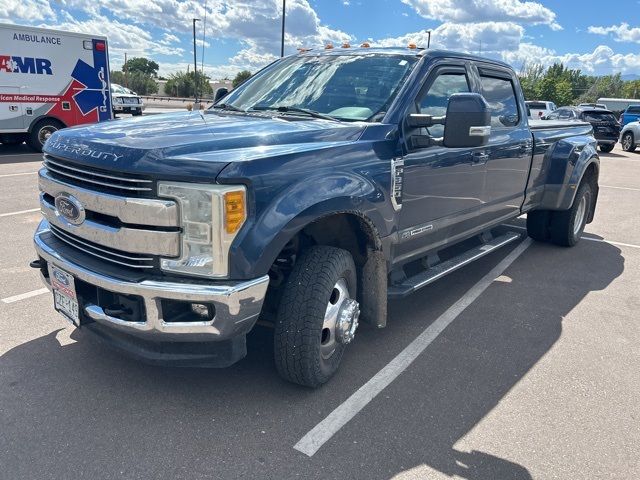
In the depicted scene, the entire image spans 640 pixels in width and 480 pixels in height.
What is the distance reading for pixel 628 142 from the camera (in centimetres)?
2309

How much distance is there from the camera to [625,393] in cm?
336

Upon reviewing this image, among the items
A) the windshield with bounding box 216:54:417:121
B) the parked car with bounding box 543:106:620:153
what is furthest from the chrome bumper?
the parked car with bounding box 543:106:620:153

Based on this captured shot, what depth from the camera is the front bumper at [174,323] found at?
2514 mm

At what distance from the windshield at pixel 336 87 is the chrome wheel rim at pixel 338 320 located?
3.81 ft

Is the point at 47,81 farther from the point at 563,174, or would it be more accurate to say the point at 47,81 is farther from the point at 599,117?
the point at 599,117

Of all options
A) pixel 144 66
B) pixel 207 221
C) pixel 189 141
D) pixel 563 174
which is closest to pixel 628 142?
pixel 563 174

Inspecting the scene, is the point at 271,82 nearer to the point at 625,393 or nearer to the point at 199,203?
the point at 199,203

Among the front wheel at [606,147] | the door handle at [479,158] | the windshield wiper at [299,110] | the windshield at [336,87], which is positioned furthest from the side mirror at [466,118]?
the front wheel at [606,147]

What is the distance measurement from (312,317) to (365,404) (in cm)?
62

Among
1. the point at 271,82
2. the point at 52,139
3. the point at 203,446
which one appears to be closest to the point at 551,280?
the point at 271,82

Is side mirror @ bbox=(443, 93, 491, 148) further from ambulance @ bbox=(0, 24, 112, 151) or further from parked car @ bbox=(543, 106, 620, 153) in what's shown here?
parked car @ bbox=(543, 106, 620, 153)

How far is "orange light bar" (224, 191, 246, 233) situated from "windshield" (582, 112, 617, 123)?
71.1 ft

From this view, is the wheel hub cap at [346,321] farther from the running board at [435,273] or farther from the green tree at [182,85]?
the green tree at [182,85]

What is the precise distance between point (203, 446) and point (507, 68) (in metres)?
4.58
